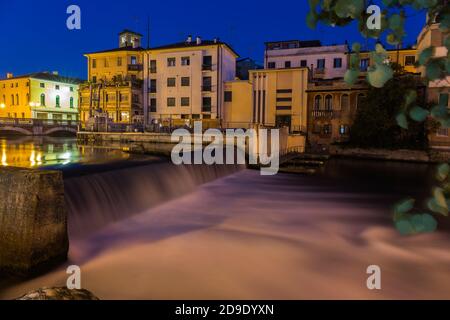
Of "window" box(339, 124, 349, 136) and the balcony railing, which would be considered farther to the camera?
the balcony railing

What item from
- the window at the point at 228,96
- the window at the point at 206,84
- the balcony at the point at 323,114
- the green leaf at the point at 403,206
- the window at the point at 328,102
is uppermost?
the window at the point at 206,84

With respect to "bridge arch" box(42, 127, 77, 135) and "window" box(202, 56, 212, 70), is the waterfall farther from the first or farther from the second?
"bridge arch" box(42, 127, 77, 135)

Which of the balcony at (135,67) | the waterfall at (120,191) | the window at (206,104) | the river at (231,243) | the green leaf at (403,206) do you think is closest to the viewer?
the green leaf at (403,206)

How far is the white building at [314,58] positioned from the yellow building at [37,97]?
4221 centimetres

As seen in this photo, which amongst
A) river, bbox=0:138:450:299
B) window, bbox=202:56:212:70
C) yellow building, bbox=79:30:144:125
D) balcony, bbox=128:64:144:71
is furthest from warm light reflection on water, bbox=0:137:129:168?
balcony, bbox=128:64:144:71

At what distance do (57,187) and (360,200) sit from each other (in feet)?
37.3

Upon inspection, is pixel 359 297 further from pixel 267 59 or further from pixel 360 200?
pixel 267 59

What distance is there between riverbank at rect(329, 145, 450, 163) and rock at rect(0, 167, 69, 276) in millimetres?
26732

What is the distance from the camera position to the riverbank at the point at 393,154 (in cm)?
2631

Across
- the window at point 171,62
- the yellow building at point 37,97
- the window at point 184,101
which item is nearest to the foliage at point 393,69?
the window at point 184,101

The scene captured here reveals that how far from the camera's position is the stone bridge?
47253mm

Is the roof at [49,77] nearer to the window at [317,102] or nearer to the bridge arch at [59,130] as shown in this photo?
the bridge arch at [59,130]

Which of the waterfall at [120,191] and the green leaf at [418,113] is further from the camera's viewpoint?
the waterfall at [120,191]
